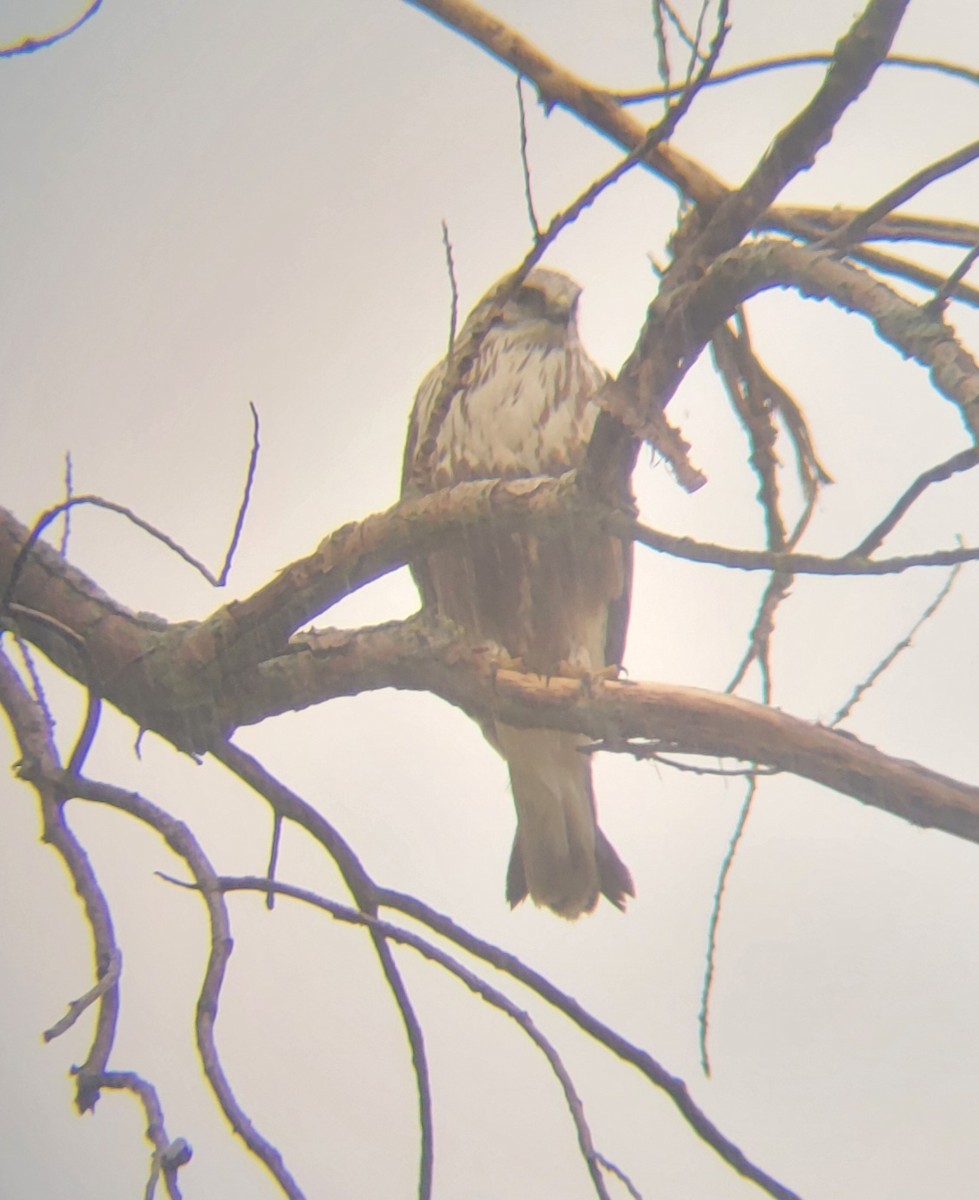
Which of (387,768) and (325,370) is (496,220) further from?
(387,768)

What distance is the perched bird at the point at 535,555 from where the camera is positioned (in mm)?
1225

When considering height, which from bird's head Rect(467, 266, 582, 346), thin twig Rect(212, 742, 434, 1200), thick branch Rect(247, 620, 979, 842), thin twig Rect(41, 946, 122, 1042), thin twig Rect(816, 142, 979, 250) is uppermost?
bird's head Rect(467, 266, 582, 346)

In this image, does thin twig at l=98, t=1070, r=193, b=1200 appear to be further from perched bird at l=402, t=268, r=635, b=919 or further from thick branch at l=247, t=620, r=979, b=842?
perched bird at l=402, t=268, r=635, b=919

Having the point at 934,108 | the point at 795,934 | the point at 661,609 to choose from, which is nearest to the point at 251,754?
the point at 661,609

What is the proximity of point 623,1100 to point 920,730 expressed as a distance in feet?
1.36

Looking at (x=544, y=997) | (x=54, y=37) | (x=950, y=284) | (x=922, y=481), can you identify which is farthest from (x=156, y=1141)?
(x=54, y=37)

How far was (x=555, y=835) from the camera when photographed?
1174 millimetres

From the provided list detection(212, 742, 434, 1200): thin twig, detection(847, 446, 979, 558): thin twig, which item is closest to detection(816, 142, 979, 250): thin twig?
detection(847, 446, 979, 558): thin twig

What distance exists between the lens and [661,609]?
3.72ft

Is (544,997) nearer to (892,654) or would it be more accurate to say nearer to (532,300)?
(892,654)

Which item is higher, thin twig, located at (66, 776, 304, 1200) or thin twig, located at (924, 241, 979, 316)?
thin twig, located at (924, 241, 979, 316)

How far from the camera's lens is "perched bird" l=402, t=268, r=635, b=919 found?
122 cm

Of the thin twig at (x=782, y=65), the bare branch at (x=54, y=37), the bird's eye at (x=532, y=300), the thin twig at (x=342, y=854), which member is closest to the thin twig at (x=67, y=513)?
the thin twig at (x=342, y=854)

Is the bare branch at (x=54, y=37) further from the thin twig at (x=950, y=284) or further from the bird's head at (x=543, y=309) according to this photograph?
the thin twig at (x=950, y=284)
